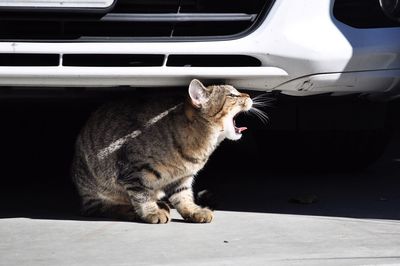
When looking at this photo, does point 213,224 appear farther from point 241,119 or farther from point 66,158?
point 66,158

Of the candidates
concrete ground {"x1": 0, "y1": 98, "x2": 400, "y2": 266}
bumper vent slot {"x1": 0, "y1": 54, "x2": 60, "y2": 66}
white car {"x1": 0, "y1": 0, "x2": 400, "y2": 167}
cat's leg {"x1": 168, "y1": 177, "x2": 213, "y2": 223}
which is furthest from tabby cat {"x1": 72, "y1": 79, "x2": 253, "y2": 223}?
bumper vent slot {"x1": 0, "y1": 54, "x2": 60, "y2": 66}

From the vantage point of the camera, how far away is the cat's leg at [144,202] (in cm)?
462

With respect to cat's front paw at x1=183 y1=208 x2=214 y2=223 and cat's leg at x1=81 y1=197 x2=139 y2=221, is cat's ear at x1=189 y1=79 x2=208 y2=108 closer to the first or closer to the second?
cat's front paw at x1=183 y1=208 x2=214 y2=223

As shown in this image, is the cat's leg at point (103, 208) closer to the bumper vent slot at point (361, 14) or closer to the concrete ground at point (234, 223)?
the concrete ground at point (234, 223)

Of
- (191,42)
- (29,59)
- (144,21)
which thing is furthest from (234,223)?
(29,59)

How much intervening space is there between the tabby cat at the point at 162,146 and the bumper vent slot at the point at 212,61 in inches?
7.8

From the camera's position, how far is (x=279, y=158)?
5.92 m

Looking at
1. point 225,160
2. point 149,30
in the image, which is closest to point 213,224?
point 149,30

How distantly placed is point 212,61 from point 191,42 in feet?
0.50

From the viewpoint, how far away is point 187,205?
15.6 ft

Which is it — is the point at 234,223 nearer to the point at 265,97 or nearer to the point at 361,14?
the point at 265,97

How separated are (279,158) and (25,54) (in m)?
2.14

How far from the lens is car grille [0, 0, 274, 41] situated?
14.0ft

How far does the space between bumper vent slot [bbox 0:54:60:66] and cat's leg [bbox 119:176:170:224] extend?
0.73 m
